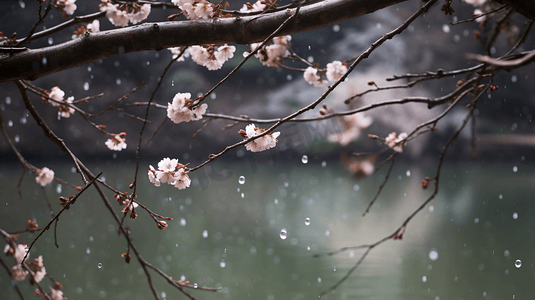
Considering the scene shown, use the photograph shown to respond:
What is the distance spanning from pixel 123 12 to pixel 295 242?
83.1 inches

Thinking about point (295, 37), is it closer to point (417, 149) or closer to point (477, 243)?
point (417, 149)

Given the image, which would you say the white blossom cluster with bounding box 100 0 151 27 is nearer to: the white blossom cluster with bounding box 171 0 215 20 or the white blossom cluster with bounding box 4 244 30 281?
the white blossom cluster with bounding box 171 0 215 20

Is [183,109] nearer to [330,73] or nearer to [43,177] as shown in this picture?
[330,73]

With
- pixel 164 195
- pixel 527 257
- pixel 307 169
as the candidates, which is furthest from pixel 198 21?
pixel 307 169

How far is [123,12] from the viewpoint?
76cm

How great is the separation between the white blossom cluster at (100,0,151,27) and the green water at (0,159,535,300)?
4.22 feet

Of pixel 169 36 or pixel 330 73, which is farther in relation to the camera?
pixel 330 73

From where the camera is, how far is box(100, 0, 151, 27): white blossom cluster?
74cm

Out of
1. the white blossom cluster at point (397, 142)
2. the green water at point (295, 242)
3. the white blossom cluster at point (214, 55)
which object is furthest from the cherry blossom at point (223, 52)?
the green water at point (295, 242)

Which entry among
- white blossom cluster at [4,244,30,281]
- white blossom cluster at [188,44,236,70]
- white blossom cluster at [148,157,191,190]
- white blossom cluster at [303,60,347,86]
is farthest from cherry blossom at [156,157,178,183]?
white blossom cluster at [303,60,347,86]

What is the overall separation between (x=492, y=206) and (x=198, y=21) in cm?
375

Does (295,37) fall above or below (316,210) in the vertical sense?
above

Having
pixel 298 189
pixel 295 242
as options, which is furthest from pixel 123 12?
pixel 298 189

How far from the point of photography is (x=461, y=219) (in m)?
2.96
